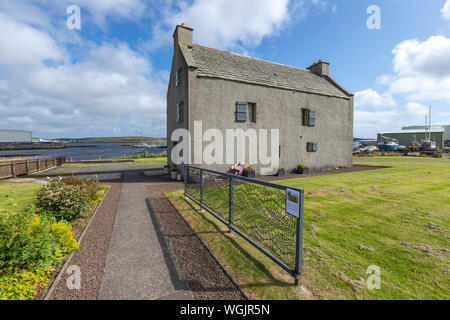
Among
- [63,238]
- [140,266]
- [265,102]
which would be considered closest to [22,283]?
[63,238]

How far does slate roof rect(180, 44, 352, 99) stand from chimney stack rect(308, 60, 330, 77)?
0.61 meters

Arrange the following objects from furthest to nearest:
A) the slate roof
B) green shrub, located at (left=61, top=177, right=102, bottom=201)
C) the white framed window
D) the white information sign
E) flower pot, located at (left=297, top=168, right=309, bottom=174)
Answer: flower pot, located at (left=297, top=168, right=309, bottom=174) → the white framed window → the slate roof → green shrub, located at (left=61, top=177, right=102, bottom=201) → the white information sign

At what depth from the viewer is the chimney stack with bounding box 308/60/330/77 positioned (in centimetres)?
2048

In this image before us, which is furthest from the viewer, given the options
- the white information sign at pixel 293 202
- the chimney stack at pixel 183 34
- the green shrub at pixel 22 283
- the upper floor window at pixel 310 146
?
the upper floor window at pixel 310 146

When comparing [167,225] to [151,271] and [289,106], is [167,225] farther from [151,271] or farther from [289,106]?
[289,106]

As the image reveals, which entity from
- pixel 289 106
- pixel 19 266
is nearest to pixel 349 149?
pixel 289 106

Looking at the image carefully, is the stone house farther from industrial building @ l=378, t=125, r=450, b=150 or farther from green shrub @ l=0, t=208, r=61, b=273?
industrial building @ l=378, t=125, r=450, b=150

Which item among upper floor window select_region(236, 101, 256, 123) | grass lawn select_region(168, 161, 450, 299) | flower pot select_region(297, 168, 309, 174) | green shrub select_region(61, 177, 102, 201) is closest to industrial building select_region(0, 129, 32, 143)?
green shrub select_region(61, 177, 102, 201)

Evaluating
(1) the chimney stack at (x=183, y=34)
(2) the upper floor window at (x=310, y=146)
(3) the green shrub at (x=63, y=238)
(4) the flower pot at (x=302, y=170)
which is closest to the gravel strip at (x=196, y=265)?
(3) the green shrub at (x=63, y=238)

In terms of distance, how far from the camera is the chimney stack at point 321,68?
20.5m

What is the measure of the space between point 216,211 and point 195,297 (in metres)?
3.40

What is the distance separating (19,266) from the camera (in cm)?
336

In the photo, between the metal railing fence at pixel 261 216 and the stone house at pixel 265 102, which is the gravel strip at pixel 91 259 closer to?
the metal railing fence at pixel 261 216

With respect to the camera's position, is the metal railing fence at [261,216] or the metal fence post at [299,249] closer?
the metal fence post at [299,249]
